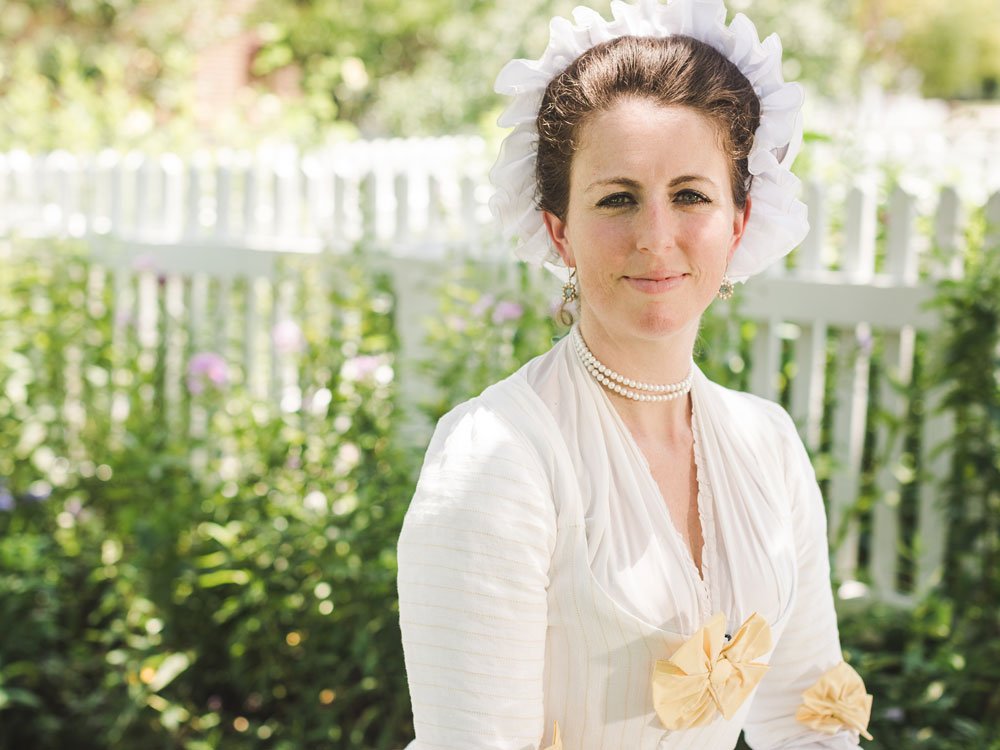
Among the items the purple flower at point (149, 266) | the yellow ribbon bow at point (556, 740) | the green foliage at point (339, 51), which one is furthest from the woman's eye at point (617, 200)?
the green foliage at point (339, 51)

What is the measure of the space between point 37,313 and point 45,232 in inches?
29.1

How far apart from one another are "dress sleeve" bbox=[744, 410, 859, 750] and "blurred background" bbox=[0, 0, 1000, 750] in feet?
4.35

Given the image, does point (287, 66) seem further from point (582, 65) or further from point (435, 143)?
point (582, 65)

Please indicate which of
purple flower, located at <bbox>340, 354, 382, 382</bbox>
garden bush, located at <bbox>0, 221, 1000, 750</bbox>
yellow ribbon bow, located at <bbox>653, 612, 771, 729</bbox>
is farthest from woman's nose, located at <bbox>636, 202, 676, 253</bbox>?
purple flower, located at <bbox>340, 354, 382, 382</bbox>

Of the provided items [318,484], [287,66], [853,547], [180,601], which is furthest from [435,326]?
[287,66]

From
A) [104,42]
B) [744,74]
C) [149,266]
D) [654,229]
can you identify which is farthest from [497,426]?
[104,42]

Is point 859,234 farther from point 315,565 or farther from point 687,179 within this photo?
point 687,179

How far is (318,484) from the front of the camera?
3301mm

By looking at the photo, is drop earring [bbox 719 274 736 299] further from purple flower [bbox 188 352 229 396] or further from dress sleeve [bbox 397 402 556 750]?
purple flower [bbox 188 352 229 396]

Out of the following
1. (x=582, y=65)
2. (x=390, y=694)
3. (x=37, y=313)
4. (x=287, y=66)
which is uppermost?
(x=287, y=66)

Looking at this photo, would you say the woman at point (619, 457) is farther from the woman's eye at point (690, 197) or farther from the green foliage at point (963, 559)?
the green foliage at point (963, 559)

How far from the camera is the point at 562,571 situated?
53.9 inches

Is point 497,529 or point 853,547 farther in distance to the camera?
point 853,547

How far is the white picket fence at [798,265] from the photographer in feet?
11.8
